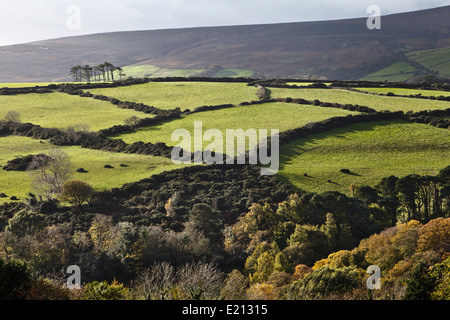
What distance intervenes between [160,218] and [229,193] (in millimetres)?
11665

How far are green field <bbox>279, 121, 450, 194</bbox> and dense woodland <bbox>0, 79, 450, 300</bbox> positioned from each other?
11.9 feet

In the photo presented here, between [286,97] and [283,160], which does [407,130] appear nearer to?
[283,160]

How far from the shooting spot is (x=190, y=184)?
61.1 m

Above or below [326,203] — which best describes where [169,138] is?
above

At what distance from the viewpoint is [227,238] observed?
47.8 m

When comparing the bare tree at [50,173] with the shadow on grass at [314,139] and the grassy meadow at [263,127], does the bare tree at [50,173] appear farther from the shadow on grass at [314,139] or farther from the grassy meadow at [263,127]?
the shadow on grass at [314,139]

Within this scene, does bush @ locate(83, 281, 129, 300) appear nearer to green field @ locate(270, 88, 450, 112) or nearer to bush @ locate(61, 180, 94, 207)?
bush @ locate(61, 180, 94, 207)

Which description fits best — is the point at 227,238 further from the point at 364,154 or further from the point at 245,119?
the point at 245,119

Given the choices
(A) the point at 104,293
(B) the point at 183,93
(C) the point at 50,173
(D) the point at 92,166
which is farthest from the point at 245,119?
(A) the point at 104,293

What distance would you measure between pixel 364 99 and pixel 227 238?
68.5m

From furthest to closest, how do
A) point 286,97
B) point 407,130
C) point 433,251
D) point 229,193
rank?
point 286,97 → point 407,130 → point 229,193 → point 433,251

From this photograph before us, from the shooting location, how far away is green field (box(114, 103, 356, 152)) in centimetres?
8300

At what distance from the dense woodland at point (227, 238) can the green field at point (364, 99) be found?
125ft

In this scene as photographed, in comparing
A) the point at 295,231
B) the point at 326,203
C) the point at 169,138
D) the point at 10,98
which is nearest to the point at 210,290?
the point at 295,231
